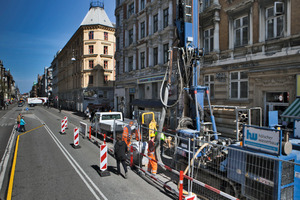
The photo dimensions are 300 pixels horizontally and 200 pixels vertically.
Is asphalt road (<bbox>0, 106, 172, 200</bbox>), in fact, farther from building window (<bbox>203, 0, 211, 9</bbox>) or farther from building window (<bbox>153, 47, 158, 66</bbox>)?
building window (<bbox>153, 47, 158, 66</bbox>)

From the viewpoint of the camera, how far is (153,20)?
24188mm

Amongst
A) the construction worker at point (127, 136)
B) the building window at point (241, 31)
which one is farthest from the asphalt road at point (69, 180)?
the building window at point (241, 31)

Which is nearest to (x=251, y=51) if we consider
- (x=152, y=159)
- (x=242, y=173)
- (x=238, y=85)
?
(x=238, y=85)

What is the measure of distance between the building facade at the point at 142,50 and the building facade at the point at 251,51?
3.95 meters

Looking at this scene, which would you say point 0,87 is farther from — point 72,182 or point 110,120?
point 72,182

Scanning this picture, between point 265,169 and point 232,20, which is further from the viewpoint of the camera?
point 232,20

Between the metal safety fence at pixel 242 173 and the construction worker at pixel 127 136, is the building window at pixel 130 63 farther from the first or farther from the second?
the metal safety fence at pixel 242 173

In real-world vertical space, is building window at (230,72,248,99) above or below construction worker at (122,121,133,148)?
above

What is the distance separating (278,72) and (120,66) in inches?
888

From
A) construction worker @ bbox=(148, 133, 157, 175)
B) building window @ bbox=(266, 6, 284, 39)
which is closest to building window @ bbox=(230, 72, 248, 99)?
building window @ bbox=(266, 6, 284, 39)

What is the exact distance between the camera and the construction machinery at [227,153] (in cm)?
490

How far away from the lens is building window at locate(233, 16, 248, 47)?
14.5 metres

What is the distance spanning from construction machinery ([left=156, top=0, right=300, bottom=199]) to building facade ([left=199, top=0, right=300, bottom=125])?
616 cm

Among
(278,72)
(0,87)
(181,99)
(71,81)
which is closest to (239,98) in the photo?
(278,72)
